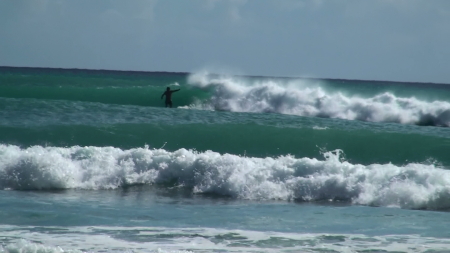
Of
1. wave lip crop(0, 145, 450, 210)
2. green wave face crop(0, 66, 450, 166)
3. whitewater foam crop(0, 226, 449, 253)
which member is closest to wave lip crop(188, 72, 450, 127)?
green wave face crop(0, 66, 450, 166)

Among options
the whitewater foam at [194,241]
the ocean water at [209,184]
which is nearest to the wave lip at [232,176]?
the ocean water at [209,184]

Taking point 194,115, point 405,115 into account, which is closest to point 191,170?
point 194,115

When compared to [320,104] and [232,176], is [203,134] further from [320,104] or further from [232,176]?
[320,104]

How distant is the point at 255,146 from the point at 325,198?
5255 millimetres

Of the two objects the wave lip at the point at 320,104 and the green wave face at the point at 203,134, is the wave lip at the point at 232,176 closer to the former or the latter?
the green wave face at the point at 203,134

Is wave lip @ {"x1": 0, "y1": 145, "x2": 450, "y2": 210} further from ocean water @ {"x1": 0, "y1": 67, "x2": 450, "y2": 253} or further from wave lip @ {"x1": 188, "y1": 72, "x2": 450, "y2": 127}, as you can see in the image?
wave lip @ {"x1": 188, "y1": 72, "x2": 450, "y2": 127}

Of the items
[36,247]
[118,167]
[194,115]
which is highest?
[194,115]

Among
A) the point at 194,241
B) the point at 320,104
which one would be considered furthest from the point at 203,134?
the point at 320,104

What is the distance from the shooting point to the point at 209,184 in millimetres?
12680

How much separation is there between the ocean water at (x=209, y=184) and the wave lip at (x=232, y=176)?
2 centimetres

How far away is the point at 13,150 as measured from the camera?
1381cm

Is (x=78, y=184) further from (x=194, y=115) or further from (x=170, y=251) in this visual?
(x=194, y=115)

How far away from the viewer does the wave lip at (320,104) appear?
2705cm

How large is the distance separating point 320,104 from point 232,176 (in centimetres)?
1622
